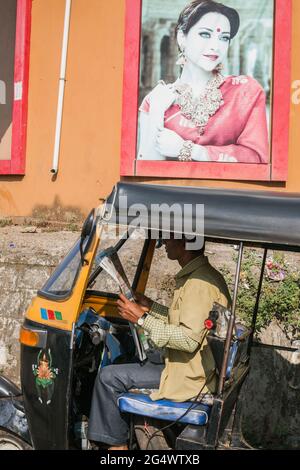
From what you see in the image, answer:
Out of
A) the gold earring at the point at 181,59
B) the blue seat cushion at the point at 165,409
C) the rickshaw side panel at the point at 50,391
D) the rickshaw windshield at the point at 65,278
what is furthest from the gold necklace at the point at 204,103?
the blue seat cushion at the point at 165,409

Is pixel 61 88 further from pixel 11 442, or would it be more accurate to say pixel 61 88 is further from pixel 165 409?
pixel 165 409

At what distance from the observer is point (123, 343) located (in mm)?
3930

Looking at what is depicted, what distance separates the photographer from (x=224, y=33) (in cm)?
734

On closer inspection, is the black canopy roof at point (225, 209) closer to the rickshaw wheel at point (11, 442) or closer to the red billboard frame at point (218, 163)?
the rickshaw wheel at point (11, 442)

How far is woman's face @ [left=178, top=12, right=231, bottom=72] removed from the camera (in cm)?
734

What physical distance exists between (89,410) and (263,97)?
4.70 meters

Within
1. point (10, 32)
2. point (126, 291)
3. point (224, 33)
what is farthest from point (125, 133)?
point (126, 291)

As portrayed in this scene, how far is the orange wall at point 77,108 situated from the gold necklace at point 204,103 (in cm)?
75

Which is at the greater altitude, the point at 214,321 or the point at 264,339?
the point at 214,321

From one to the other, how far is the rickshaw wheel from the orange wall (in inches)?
175

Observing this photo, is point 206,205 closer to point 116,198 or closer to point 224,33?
point 116,198

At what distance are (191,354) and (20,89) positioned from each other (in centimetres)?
596

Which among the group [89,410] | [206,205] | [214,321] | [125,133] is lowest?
[89,410]

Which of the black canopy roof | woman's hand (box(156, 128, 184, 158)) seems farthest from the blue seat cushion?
woman's hand (box(156, 128, 184, 158))
